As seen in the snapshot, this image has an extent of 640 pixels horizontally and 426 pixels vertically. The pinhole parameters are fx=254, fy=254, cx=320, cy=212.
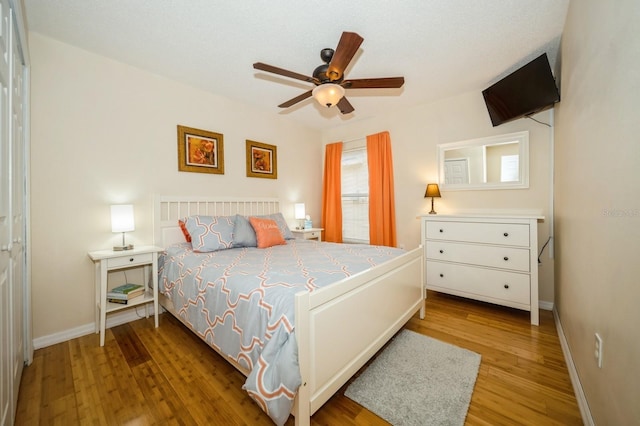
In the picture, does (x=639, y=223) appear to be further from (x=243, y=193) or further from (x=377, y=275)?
(x=243, y=193)

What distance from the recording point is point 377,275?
1.77 metres

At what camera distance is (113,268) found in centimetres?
Result: 217

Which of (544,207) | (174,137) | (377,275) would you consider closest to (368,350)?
(377,275)

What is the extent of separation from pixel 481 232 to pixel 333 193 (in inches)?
94.2

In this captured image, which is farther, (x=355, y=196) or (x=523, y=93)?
(x=355, y=196)

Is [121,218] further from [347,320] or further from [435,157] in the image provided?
[435,157]

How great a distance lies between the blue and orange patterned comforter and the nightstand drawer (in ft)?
0.50

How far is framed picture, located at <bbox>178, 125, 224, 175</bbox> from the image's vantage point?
2959 mm

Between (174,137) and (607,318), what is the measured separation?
3681 mm

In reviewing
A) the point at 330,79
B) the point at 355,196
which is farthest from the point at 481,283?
the point at 330,79

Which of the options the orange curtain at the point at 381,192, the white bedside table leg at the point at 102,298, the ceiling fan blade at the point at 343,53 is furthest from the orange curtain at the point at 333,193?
the white bedside table leg at the point at 102,298

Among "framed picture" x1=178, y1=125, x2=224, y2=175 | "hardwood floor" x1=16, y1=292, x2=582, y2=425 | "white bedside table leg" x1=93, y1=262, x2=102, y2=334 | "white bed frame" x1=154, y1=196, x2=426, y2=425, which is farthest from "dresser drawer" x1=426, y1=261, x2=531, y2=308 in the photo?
"white bedside table leg" x1=93, y1=262, x2=102, y2=334

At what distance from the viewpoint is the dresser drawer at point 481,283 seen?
8.13ft

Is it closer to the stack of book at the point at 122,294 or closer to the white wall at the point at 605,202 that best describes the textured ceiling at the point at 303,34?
the white wall at the point at 605,202
